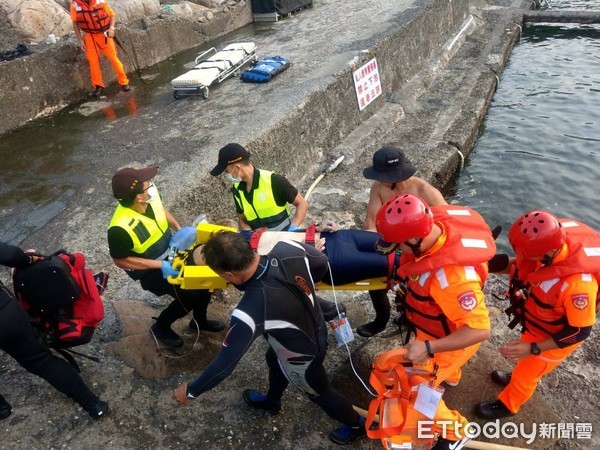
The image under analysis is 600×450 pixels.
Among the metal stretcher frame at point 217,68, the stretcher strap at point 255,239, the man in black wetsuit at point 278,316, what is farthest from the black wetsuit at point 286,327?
the metal stretcher frame at point 217,68

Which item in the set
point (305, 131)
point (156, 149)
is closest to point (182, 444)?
point (156, 149)

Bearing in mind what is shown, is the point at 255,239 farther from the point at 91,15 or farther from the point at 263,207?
the point at 91,15

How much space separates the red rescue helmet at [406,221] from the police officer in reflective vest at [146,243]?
1.92 m

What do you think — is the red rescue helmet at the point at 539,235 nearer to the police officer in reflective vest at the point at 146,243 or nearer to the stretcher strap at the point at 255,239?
the stretcher strap at the point at 255,239

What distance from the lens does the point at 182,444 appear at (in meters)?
3.51

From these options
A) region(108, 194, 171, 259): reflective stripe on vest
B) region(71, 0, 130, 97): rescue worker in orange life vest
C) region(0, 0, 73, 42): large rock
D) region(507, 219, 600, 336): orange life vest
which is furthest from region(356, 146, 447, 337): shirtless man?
region(0, 0, 73, 42): large rock

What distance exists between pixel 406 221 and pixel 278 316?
1.05 m

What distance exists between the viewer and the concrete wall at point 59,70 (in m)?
8.15

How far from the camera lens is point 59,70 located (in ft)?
29.2

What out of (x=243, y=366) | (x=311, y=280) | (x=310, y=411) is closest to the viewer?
(x=311, y=280)

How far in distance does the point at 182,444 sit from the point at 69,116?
24.2ft

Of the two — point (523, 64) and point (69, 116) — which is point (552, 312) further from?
point (523, 64)

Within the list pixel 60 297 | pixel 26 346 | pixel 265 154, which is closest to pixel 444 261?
pixel 60 297

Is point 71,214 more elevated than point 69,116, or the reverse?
point 69,116
